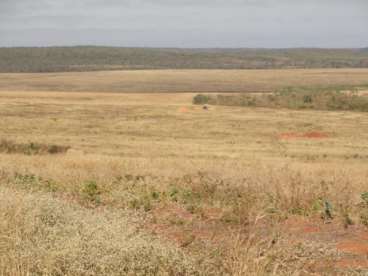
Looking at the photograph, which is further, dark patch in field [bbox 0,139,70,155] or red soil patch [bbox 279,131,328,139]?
red soil patch [bbox 279,131,328,139]

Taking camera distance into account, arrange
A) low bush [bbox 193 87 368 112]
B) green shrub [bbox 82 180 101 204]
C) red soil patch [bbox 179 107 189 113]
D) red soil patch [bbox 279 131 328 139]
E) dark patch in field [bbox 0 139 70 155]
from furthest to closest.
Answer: low bush [bbox 193 87 368 112] → red soil patch [bbox 179 107 189 113] → red soil patch [bbox 279 131 328 139] → dark patch in field [bbox 0 139 70 155] → green shrub [bbox 82 180 101 204]

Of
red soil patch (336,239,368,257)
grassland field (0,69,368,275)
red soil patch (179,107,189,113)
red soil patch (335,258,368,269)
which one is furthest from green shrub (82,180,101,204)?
red soil patch (179,107,189,113)

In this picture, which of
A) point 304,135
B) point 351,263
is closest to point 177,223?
point 351,263

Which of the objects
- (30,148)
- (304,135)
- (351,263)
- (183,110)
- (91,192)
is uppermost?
(351,263)

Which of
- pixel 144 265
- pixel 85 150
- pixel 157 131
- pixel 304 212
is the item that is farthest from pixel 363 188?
pixel 157 131

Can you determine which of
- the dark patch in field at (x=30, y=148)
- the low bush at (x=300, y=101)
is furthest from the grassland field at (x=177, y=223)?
the low bush at (x=300, y=101)

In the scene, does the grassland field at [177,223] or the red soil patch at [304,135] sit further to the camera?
the red soil patch at [304,135]

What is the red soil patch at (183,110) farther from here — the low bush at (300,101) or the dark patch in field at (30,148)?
the dark patch in field at (30,148)

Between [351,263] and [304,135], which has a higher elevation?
[351,263]

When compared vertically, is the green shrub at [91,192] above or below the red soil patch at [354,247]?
below

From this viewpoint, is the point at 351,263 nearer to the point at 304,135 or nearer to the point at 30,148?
the point at 30,148

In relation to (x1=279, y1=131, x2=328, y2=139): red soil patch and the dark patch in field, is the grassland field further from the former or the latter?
(x1=279, y1=131, x2=328, y2=139): red soil patch

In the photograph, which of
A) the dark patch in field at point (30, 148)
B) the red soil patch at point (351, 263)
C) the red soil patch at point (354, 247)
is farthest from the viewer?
the dark patch in field at point (30, 148)

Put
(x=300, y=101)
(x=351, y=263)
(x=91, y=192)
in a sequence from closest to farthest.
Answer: (x=351, y=263)
(x=91, y=192)
(x=300, y=101)
